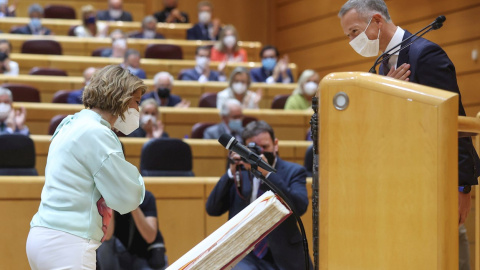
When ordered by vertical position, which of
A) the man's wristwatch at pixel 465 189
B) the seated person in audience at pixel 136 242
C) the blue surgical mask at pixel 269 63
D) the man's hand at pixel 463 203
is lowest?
the seated person in audience at pixel 136 242

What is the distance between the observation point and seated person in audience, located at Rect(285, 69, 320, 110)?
6.55 meters

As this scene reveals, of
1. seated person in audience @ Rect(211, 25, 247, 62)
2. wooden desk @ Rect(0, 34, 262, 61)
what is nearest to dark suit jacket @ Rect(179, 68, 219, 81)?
seated person in audience @ Rect(211, 25, 247, 62)

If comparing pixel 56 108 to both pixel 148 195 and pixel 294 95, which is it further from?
pixel 148 195

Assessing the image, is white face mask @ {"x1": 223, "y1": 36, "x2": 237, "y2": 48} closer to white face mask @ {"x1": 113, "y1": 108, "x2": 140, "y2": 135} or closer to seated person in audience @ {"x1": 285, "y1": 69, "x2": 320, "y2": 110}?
seated person in audience @ {"x1": 285, "y1": 69, "x2": 320, "y2": 110}

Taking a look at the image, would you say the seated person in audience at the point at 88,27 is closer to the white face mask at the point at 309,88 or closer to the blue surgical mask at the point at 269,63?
the blue surgical mask at the point at 269,63

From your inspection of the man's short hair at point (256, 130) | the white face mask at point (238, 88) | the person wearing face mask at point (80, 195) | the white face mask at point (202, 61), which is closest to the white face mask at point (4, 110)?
the white face mask at point (238, 88)

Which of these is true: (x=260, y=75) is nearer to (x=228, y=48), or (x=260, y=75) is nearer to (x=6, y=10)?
(x=228, y=48)

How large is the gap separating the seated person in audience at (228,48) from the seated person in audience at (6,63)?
7.47 ft

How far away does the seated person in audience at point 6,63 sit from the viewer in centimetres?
671

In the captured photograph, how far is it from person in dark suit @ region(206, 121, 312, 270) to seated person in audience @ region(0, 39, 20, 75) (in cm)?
420

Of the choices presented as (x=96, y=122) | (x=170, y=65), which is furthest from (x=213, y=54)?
(x=96, y=122)

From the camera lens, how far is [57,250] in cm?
157

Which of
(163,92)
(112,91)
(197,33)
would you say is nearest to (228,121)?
(163,92)

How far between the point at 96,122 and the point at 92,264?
330 mm
